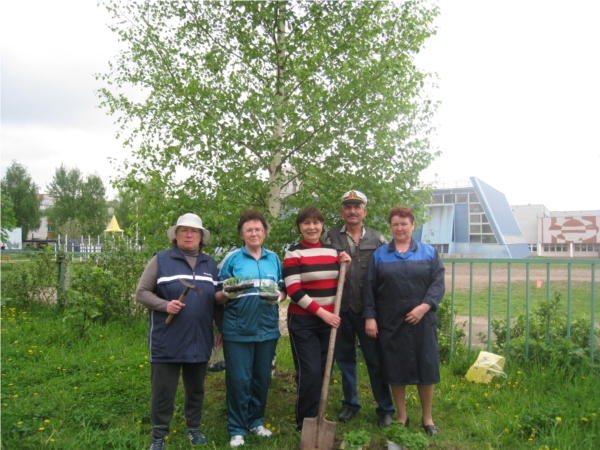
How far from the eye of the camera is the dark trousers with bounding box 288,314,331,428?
11.4 feet

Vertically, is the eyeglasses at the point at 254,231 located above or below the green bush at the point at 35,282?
above

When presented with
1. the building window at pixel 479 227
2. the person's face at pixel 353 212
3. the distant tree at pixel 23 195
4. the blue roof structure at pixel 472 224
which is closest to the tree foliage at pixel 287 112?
the person's face at pixel 353 212

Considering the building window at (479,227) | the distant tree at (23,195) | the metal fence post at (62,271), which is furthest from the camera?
the distant tree at (23,195)

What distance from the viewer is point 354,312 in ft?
12.1

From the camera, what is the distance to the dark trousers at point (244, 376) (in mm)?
3385

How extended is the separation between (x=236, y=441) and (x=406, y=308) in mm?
1517

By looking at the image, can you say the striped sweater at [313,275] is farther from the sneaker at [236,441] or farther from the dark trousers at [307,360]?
the sneaker at [236,441]

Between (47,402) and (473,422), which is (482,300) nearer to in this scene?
(473,422)

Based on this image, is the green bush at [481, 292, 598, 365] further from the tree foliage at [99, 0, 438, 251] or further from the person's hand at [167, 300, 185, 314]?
the person's hand at [167, 300, 185, 314]

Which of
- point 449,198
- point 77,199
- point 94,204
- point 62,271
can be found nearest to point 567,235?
point 449,198

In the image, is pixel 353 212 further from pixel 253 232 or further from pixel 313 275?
pixel 253 232

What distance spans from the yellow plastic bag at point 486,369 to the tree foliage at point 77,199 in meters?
43.2

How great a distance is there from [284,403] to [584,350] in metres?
2.88

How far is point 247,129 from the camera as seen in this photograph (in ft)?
14.9
